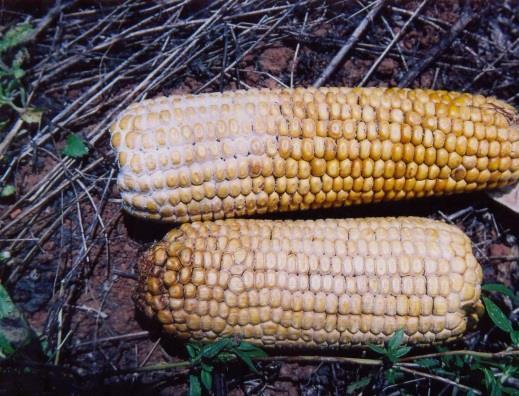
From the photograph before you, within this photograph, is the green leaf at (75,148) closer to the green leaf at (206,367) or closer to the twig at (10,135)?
the twig at (10,135)

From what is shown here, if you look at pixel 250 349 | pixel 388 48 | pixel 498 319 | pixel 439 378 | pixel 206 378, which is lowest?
pixel 439 378

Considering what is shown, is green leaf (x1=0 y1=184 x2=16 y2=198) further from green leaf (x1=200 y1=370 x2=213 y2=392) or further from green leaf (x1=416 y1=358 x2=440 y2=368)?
green leaf (x1=416 y1=358 x2=440 y2=368)

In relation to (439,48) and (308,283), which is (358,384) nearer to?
(308,283)

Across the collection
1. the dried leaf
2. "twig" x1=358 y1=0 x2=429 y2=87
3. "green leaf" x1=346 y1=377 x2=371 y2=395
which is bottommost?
"green leaf" x1=346 y1=377 x2=371 y2=395

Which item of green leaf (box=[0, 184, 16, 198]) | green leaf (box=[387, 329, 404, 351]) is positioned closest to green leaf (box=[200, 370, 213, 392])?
green leaf (box=[387, 329, 404, 351])

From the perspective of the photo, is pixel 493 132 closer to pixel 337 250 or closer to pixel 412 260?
pixel 412 260

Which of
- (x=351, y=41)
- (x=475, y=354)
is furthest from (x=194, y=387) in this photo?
(x=351, y=41)
